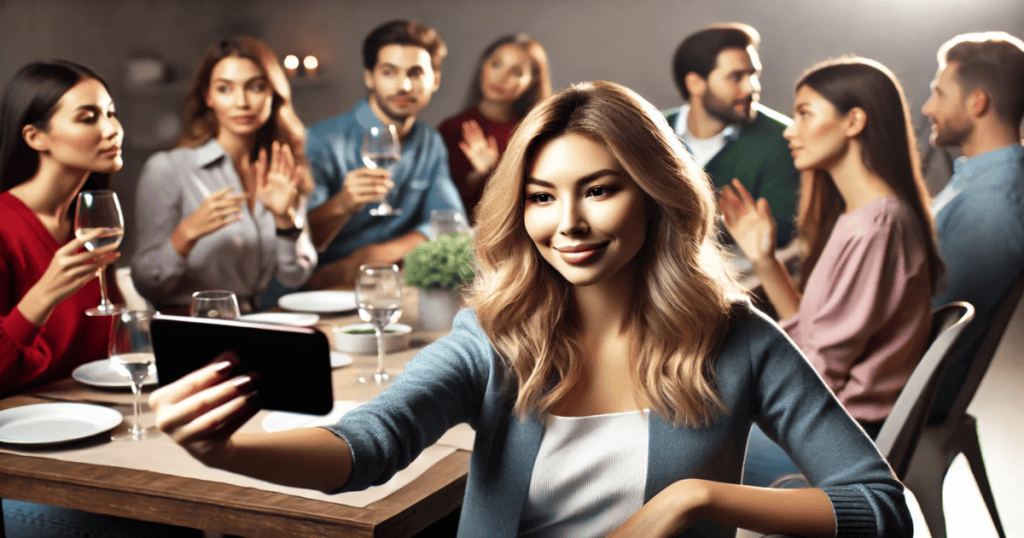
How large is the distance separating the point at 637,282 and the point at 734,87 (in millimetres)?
2158

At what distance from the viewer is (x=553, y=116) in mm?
1271

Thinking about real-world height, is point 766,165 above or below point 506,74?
below

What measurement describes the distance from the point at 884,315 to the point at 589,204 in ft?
6.96

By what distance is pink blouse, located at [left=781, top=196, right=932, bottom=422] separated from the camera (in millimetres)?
2992

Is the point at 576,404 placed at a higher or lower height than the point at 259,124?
lower

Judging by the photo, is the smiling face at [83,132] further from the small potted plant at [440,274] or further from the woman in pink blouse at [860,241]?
the woman in pink blouse at [860,241]

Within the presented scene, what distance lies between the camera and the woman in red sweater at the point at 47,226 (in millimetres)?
2346

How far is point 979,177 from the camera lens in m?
2.90

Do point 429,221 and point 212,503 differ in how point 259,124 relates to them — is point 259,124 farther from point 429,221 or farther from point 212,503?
point 212,503

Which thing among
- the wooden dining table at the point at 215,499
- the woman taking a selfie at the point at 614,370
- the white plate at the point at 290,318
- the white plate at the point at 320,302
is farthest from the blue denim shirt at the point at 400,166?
the woman taking a selfie at the point at 614,370

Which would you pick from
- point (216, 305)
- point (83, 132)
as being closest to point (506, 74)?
point (83, 132)

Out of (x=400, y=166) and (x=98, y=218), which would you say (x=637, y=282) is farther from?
(x=400, y=166)

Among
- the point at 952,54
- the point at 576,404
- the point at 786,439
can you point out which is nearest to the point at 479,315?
the point at 576,404

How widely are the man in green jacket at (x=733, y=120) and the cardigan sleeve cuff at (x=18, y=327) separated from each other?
2.36 m
